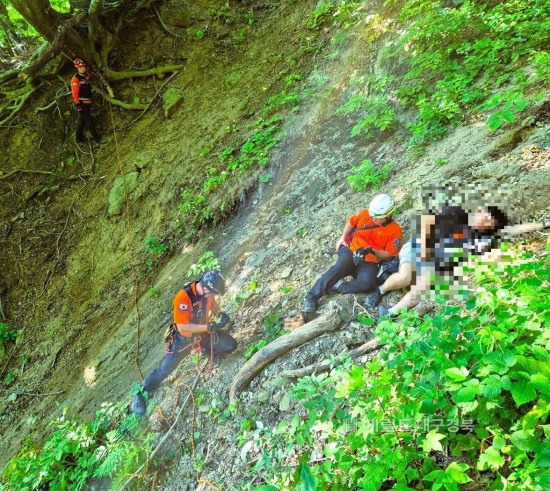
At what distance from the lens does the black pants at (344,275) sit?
12.9ft

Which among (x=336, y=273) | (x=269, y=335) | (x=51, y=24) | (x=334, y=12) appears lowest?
(x=269, y=335)

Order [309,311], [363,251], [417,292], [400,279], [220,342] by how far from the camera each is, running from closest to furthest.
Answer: [417,292], [400,279], [363,251], [309,311], [220,342]

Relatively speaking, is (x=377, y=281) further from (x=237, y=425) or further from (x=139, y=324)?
(x=139, y=324)

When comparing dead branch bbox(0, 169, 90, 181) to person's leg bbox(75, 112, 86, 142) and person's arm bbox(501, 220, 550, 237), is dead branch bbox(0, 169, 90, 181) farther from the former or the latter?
person's arm bbox(501, 220, 550, 237)

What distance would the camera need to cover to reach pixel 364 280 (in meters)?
3.89

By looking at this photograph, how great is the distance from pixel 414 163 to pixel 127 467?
4701 mm

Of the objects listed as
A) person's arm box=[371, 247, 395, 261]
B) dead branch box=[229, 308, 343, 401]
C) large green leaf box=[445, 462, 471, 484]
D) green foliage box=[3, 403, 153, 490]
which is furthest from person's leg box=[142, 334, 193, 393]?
large green leaf box=[445, 462, 471, 484]

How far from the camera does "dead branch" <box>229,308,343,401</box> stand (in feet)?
12.2

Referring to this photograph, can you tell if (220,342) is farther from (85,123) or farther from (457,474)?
(85,123)

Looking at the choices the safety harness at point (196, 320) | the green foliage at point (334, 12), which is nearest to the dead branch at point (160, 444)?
the safety harness at point (196, 320)

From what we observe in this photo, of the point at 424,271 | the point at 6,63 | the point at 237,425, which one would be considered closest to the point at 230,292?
the point at 237,425

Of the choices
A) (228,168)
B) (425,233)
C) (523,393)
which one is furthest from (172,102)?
(523,393)

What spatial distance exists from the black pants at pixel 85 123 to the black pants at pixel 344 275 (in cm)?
809

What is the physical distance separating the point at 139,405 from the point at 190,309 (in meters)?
1.37
